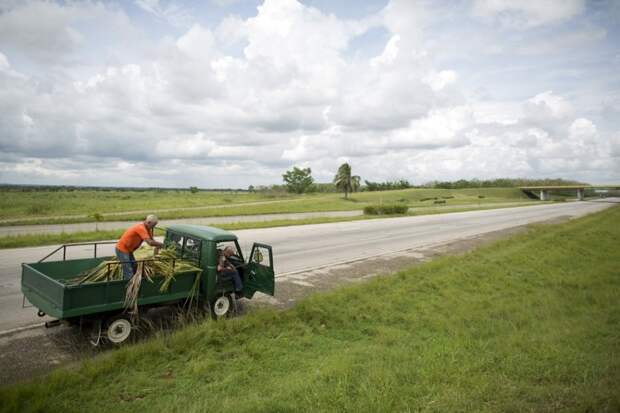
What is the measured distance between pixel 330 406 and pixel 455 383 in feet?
6.18

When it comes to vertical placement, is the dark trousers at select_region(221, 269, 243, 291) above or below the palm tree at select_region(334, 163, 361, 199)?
below

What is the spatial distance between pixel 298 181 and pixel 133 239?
122693 millimetres

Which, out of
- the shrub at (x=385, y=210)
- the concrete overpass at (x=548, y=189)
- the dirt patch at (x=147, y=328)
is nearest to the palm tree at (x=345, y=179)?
the shrub at (x=385, y=210)

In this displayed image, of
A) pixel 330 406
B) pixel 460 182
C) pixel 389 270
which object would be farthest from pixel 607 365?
pixel 460 182

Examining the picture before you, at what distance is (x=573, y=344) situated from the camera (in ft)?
21.7

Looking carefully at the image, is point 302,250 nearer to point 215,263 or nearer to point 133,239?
A: point 215,263

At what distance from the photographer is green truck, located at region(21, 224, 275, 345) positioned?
5.98 metres

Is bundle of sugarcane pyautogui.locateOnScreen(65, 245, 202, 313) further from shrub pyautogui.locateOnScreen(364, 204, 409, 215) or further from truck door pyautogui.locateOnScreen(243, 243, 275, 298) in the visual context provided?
shrub pyautogui.locateOnScreen(364, 204, 409, 215)

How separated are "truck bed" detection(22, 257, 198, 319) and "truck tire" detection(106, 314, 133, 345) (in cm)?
33

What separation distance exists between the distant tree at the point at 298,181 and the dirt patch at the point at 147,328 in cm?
11151

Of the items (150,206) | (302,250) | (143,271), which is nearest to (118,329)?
(143,271)

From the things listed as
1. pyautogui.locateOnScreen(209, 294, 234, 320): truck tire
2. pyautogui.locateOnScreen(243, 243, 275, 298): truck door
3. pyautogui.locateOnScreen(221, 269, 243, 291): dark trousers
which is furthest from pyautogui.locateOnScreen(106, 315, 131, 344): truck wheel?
pyautogui.locateOnScreen(243, 243, 275, 298): truck door

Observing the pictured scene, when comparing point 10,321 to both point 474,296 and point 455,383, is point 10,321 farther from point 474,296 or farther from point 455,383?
point 474,296

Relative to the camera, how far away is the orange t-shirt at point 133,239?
7230mm
